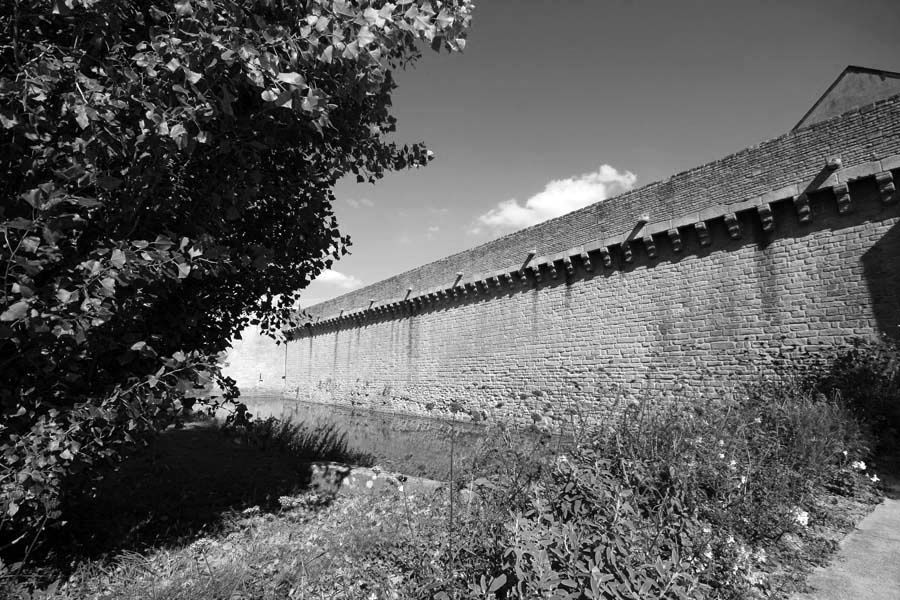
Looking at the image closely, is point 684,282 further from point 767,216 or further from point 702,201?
point 767,216

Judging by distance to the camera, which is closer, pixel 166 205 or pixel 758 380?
pixel 166 205

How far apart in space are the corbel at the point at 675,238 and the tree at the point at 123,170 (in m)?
8.12

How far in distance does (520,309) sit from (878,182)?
27.0 ft

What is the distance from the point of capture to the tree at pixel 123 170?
2.36m

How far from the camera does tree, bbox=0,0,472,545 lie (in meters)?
2.36

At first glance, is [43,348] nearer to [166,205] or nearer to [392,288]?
[166,205]

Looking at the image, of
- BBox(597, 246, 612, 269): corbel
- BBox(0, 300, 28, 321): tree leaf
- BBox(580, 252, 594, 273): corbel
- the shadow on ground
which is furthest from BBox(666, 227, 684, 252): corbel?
BBox(0, 300, 28, 321): tree leaf

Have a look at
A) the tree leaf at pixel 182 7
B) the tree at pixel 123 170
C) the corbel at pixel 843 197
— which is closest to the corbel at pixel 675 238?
the corbel at pixel 843 197

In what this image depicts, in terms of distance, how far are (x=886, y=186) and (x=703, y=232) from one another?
281 cm

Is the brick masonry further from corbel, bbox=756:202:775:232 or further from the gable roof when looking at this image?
the gable roof

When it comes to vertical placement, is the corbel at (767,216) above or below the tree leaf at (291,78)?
above

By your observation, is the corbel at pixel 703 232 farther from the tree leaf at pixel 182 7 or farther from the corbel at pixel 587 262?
the tree leaf at pixel 182 7

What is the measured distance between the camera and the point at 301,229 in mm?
4578

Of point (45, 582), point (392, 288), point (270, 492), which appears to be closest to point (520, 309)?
point (392, 288)
